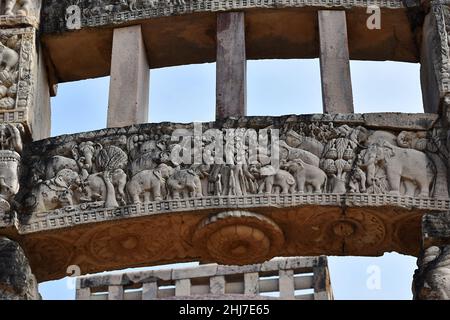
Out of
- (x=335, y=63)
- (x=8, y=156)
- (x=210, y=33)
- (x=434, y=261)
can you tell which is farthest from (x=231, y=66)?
(x=434, y=261)

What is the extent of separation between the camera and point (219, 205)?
12.3 metres

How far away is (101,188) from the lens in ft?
41.3

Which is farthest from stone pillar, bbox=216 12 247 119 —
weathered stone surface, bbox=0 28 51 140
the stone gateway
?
Result: weathered stone surface, bbox=0 28 51 140

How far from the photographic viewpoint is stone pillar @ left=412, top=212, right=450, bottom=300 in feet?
38.1

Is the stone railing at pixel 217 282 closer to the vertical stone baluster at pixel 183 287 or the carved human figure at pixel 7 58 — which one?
the vertical stone baluster at pixel 183 287

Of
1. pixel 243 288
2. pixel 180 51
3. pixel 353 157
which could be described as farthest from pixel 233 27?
pixel 243 288

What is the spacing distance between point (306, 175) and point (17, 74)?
2.88 metres

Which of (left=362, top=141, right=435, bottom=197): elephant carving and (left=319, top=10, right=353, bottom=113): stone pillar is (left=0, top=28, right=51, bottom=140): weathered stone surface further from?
(left=362, top=141, right=435, bottom=197): elephant carving

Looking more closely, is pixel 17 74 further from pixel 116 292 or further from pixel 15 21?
pixel 116 292

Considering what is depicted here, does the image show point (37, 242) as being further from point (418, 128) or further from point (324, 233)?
point (418, 128)

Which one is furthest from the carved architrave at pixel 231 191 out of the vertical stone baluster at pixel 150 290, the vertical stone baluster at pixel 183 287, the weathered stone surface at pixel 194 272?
Answer: the weathered stone surface at pixel 194 272

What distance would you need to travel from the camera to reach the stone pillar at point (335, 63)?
515 inches

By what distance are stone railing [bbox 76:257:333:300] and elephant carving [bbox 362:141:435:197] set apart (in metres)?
8.60

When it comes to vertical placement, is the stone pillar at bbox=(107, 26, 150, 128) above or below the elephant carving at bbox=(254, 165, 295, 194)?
above
